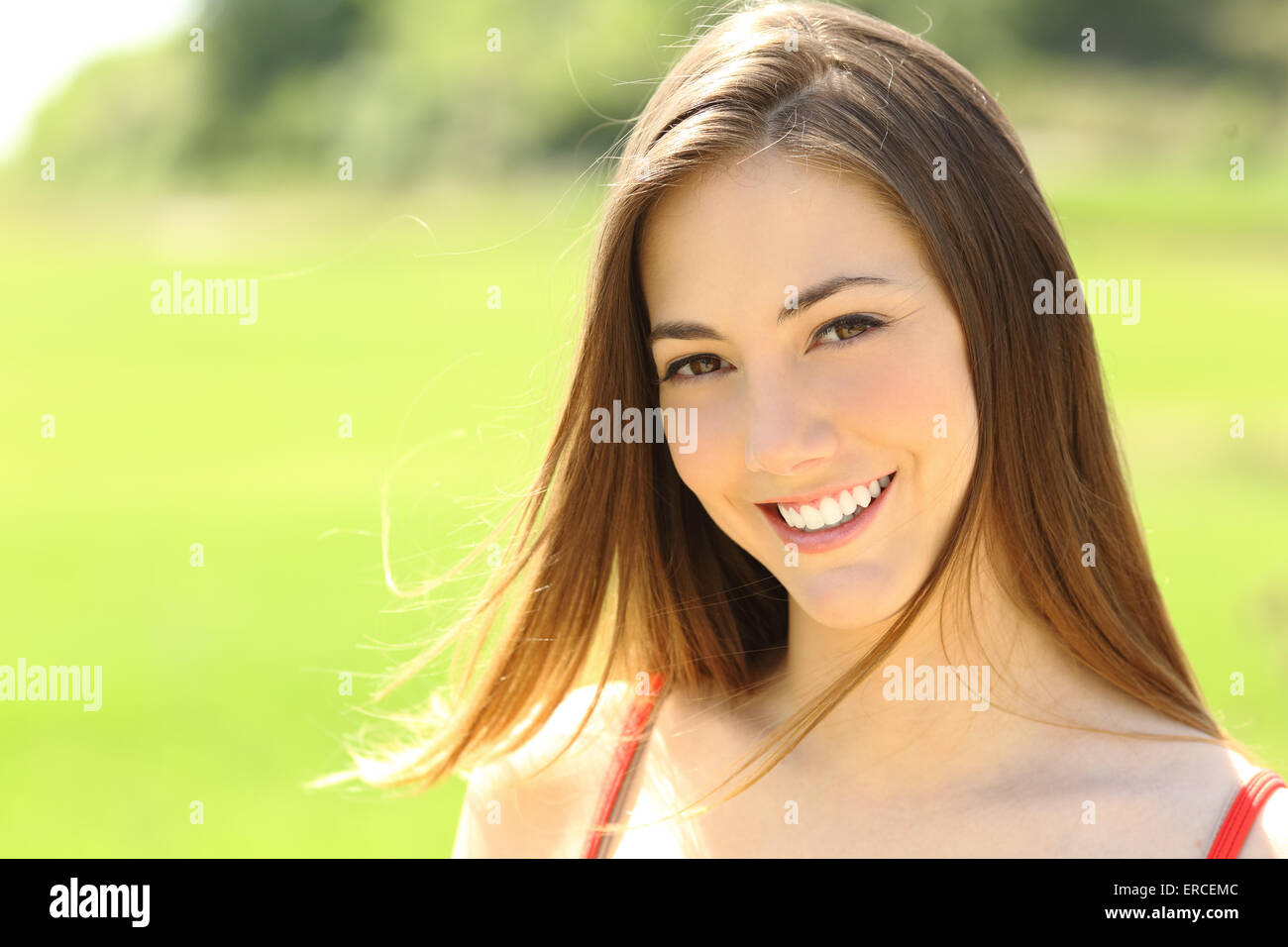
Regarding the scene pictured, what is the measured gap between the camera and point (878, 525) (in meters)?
2.16

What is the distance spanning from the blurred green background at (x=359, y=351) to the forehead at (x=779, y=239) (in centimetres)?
39

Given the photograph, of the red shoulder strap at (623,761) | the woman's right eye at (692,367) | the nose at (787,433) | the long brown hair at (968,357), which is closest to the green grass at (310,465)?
the long brown hair at (968,357)

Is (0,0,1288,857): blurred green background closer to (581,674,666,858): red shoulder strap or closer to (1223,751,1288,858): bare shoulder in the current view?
(581,674,666,858): red shoulder strap

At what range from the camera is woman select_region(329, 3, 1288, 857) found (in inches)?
83.2

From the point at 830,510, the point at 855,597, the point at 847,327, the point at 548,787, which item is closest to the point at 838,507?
the point at 830,510

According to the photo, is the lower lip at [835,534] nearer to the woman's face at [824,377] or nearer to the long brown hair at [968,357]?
the woman's face at [824,377]

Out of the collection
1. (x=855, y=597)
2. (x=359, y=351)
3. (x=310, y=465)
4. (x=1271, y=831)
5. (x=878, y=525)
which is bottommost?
(x=1271, y=831)

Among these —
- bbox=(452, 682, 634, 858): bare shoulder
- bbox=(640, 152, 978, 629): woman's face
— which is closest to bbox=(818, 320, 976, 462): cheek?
bbox=(640, 152, 978, 629): woman's face

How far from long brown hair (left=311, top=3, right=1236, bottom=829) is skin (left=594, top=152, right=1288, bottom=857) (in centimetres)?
5

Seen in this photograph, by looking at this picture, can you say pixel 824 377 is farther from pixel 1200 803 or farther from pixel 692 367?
pixel 1200 803

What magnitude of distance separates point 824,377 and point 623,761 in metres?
0.83

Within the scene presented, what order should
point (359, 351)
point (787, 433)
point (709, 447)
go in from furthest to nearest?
1. point (359, 351)
2. point (709, 447)
3. point (787, 433)

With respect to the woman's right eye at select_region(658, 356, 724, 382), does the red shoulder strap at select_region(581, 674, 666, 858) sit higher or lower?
lower

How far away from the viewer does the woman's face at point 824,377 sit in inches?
82.8
